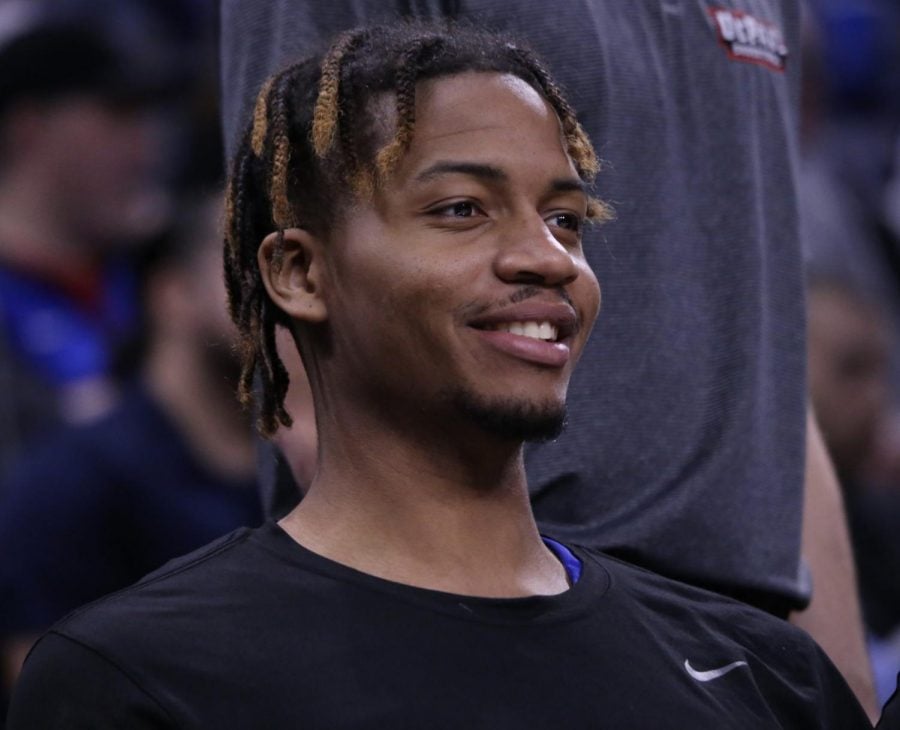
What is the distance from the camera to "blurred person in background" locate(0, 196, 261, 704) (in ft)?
12.9

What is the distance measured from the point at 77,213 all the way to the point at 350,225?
322cm

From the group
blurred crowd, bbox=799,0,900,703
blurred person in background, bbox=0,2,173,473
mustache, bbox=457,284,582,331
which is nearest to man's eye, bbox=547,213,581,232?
mustache, bbox=457,284,582,331

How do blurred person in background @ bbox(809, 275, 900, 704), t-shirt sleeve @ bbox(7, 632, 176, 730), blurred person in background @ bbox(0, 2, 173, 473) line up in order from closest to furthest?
t-shirt sleeve @ bbox(7, 632, 176, 730) < blurred person in background @ bbox(0, 2, 173, 473) < blurred person in background @ bbox(809, 275, 900, 704)

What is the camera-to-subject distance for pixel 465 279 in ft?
7.00

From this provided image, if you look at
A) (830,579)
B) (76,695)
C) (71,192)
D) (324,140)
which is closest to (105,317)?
(71,192)

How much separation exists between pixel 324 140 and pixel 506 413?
39cm

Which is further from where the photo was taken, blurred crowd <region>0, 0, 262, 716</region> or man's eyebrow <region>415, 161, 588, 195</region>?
blurred crowd <region>0, 0, 262, 716</region>

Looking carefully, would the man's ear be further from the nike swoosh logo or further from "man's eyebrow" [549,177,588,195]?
the nike swoosh logo

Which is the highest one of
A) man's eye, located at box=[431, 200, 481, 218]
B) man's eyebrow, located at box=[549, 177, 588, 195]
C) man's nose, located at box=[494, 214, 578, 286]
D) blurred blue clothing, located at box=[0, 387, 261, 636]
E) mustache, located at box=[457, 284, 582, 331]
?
man's eyebrow, located at box=[549, 177, 588, 195]

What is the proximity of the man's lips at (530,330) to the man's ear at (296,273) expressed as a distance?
8.4 inches

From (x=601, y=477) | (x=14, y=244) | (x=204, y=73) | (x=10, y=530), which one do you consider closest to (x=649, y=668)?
(x=601, y=477)

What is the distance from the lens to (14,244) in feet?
16.5

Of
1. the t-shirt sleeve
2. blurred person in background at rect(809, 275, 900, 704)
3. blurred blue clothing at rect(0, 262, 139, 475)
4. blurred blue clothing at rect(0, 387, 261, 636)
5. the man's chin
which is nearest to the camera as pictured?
the t-shirt sleeve

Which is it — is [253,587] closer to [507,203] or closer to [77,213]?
[507,203]
